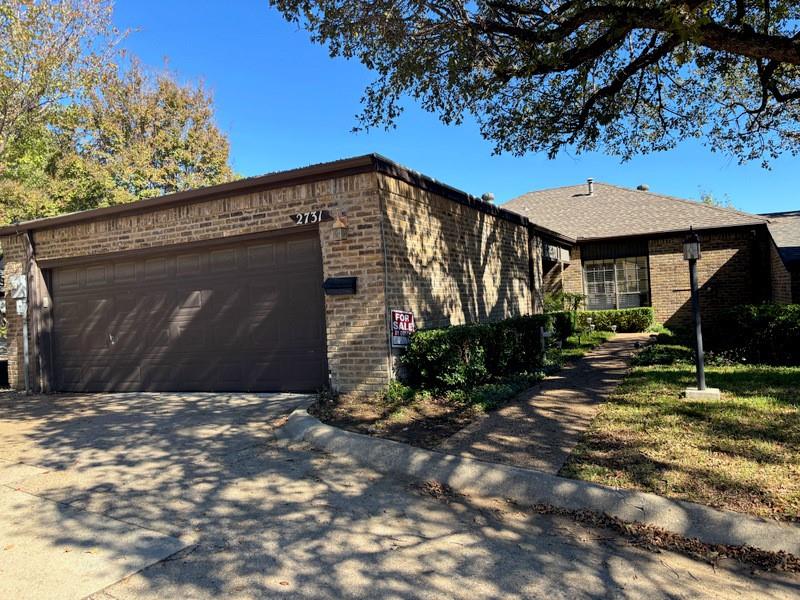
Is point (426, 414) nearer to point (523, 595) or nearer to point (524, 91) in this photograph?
point (523, 595)

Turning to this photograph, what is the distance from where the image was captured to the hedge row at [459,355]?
753cm

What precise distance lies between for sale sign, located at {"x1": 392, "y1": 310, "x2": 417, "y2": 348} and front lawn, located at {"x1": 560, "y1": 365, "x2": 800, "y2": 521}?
9.19 ft

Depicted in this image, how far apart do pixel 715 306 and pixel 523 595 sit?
1734 centimetres

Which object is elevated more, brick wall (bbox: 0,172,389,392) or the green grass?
brick wall (bbox: 0,172,389,392)

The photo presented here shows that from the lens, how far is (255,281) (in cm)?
873

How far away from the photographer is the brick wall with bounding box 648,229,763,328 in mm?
16969

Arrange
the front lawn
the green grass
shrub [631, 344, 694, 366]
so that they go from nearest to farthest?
the front lawn → shrub [631, 344, 694, 366] → the green grass

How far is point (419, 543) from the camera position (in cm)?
355

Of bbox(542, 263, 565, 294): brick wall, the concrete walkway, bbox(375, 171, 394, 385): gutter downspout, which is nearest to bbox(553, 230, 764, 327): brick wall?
bbox(542, 263, 565, 294): brick wall

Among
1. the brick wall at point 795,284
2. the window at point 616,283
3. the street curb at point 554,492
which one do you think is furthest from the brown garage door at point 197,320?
the window at point 616,283

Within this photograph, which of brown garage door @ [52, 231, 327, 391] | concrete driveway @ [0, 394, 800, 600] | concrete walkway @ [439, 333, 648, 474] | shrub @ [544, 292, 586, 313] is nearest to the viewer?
concrete driveway @ [0, 394, 800, 600]

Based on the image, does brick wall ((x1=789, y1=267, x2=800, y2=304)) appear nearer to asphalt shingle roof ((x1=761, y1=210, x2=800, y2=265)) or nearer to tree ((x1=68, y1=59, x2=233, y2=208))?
asphalt shingle roof ((x1=761, y1=210, x2=800, y2=265))

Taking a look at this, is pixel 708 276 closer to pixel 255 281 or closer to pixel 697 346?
pixel 697 346

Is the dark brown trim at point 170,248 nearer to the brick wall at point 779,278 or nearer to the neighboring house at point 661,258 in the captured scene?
the neighboring house at point 661,258
